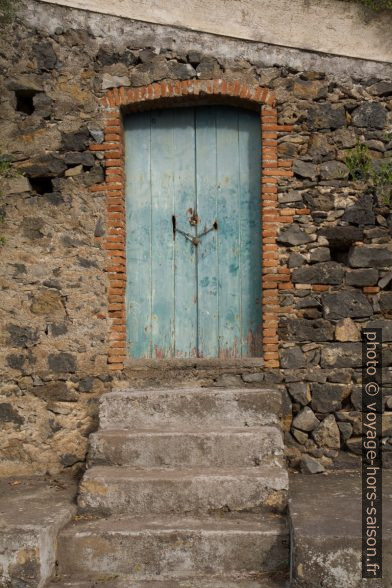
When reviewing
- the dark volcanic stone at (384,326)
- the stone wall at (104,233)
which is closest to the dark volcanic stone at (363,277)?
the stone wall at (104,233)

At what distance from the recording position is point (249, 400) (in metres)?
4.29

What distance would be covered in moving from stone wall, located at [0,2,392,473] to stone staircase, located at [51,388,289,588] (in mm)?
472

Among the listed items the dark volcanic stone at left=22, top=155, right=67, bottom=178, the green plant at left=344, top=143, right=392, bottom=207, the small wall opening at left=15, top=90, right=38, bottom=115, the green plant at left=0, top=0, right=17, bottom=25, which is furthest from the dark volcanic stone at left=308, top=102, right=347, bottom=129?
the green plant at left=0, top=0, right=17, bottom=25

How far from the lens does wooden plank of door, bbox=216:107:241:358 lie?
196 inches

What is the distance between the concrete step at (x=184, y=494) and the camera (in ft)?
12.0

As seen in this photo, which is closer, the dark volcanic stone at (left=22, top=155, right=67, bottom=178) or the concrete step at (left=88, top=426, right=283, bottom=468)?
the concrete step at (left=88, top=426, right=283, bottom=468)

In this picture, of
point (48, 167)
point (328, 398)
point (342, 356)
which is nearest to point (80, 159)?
point (48, 167)

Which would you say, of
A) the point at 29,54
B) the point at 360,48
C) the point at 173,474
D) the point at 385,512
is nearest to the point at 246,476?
the point at 173,474

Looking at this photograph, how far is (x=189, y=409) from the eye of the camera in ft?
14.0

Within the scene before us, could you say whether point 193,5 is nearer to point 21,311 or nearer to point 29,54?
point 29,54

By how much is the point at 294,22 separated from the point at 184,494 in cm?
374

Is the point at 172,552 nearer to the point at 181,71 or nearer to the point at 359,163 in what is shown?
the point at 359,163

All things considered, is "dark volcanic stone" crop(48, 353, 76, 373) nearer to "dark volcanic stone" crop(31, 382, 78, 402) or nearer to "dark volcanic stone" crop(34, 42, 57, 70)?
"dark volcanic stone" crop(31, 382, 78, 402)

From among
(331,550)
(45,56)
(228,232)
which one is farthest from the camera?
(228,232)
